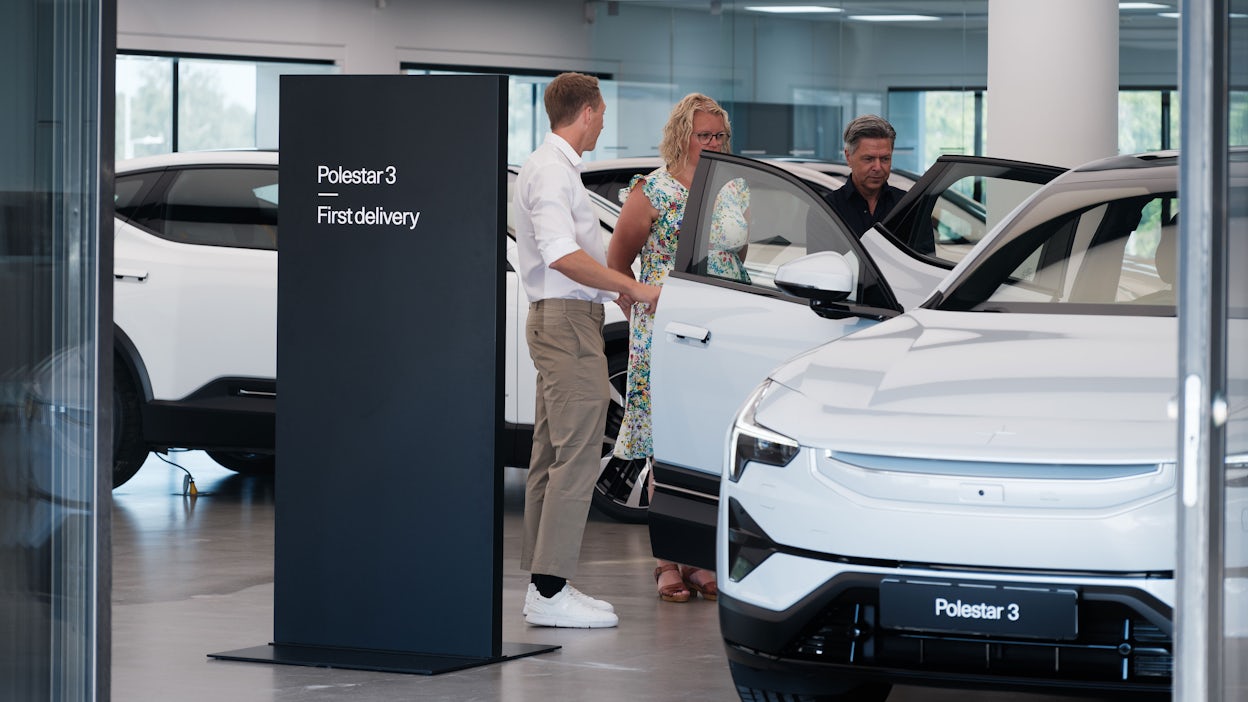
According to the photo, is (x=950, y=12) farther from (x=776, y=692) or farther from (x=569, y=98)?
(x=776, y=692)

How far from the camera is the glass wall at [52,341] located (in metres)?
3.45

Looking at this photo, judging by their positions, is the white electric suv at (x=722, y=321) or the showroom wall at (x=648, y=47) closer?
the white electric suv at (x=722, y=321)

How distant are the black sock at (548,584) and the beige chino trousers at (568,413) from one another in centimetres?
5

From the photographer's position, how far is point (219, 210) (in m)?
8.23

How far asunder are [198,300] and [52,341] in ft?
15.2

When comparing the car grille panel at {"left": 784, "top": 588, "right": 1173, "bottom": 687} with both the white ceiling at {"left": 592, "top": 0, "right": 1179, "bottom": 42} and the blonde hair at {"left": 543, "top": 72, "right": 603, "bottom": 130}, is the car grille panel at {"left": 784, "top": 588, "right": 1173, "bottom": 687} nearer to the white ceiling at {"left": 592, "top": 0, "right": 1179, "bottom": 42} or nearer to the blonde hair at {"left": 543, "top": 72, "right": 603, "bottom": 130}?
the blonde hair at {"left": 543, "top": 72, "right": 603, "bottom": 130}

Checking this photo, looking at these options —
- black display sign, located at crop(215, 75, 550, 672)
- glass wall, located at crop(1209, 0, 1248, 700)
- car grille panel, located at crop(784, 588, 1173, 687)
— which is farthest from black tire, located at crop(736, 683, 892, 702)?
black display sign, located at crop(215, 75, 550, 672)

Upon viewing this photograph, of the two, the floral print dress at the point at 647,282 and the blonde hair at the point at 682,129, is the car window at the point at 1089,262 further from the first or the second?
the blonde hair at the point at 682,129

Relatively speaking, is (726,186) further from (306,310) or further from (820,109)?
(820,109)

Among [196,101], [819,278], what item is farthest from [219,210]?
[196,101]

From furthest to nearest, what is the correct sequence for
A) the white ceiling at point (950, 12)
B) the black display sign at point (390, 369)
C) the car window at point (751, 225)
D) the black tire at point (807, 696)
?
the white ceiling at point (950, 12), the car window at point (751, 225), the black display sign at point (390, 369), the black tire at point (807, 696)

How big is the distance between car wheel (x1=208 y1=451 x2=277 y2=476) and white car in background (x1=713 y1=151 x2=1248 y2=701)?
236 inches

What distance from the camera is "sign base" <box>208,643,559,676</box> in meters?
4.97

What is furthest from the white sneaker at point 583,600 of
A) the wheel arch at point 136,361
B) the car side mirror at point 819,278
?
the wheel arch at point 136,361
